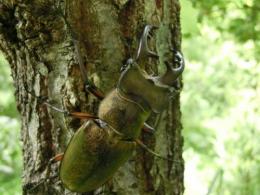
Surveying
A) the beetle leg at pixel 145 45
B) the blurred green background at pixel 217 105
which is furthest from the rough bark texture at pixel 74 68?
the blurred green background at pixel 217 105

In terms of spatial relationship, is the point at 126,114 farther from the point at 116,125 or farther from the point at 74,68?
the point at 74,68

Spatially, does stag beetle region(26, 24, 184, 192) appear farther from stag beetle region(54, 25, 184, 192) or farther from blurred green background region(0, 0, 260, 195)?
blurred green background region(0, 0, 260, 195)

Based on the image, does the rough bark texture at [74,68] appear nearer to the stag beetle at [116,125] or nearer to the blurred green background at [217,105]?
the stag beetle at [116,125]

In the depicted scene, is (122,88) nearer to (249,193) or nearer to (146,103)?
(146,103)

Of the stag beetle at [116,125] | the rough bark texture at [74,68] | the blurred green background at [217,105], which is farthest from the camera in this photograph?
the blurred green background at [217,105]

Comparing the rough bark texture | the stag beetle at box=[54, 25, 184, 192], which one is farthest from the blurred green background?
the stag beetle at box=[54, 25, 184, 192]
